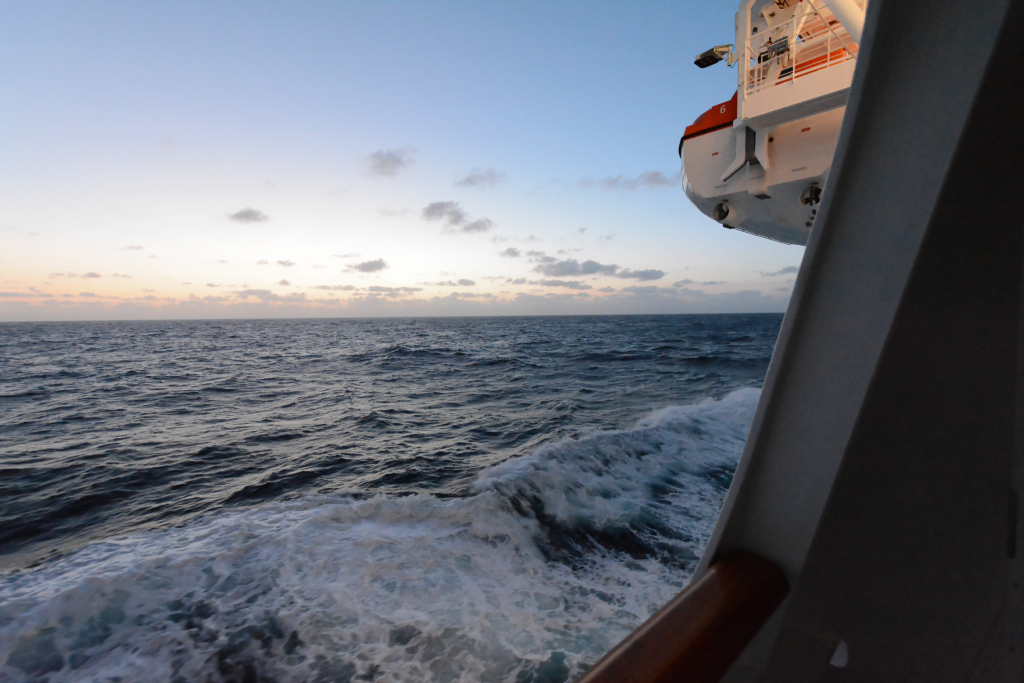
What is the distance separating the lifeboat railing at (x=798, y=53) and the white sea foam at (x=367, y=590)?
582 centimetres

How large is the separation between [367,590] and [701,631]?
3.24 m

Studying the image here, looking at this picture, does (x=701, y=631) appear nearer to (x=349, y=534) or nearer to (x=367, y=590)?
(x=367, y=590)

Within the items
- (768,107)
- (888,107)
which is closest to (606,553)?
(888,107)

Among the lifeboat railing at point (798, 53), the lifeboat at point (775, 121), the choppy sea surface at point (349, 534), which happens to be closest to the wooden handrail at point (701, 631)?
the choppy sea surface at point (349, 534)

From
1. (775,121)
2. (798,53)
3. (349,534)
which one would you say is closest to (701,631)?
(349,534)

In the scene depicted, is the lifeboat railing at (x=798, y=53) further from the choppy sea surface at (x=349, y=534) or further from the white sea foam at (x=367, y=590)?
the white sea foam at (x=367, y=590)

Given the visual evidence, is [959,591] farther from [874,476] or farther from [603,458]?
[603,458]

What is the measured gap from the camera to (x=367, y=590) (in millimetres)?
3312

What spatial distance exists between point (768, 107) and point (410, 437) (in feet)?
25.3

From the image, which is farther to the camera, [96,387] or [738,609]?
[96,387]

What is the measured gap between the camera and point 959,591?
1.11m

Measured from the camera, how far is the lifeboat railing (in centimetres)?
562

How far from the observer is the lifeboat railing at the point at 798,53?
5.62 meters

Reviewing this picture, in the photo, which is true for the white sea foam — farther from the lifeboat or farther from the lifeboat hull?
the lifeboat
